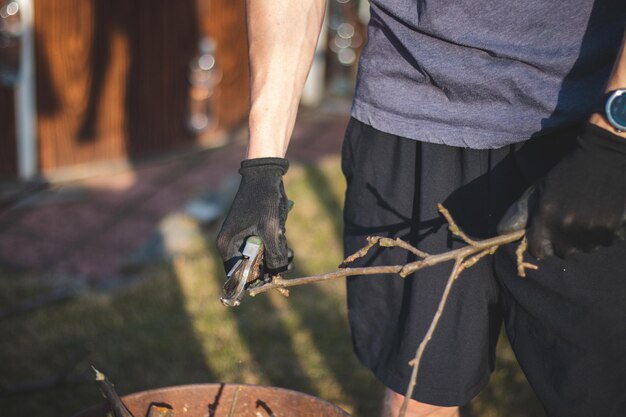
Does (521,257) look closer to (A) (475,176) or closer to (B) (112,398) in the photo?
(A) (475,176)

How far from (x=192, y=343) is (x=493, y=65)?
6.59 ft

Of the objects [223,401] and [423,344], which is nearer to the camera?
[423,344]

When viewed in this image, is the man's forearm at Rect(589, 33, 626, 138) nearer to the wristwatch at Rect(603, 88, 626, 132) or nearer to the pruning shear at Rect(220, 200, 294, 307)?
the wristwatch at Rect(603, 88, 626, 132)

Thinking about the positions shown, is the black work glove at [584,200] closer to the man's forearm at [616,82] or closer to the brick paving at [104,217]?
the man's forearm at [616,82]

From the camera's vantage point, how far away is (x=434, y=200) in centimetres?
171

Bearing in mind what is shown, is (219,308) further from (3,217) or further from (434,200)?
(434,200)

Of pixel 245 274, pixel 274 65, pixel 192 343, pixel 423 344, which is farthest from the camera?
pixel 192 343

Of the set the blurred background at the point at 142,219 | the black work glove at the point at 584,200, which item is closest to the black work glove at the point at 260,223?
the black work glove at the point at 584,200

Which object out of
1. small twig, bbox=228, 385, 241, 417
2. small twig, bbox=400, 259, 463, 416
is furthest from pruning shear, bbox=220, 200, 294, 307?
small twig, bbox=400, 259, 463, 416

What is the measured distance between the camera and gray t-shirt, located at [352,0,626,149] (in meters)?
1.53

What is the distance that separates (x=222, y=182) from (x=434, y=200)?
10.7 feet

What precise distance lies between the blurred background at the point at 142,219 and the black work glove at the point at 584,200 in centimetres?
101

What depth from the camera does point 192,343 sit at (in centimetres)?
320

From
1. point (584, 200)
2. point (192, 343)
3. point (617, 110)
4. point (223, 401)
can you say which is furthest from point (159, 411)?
point (192, 343)
